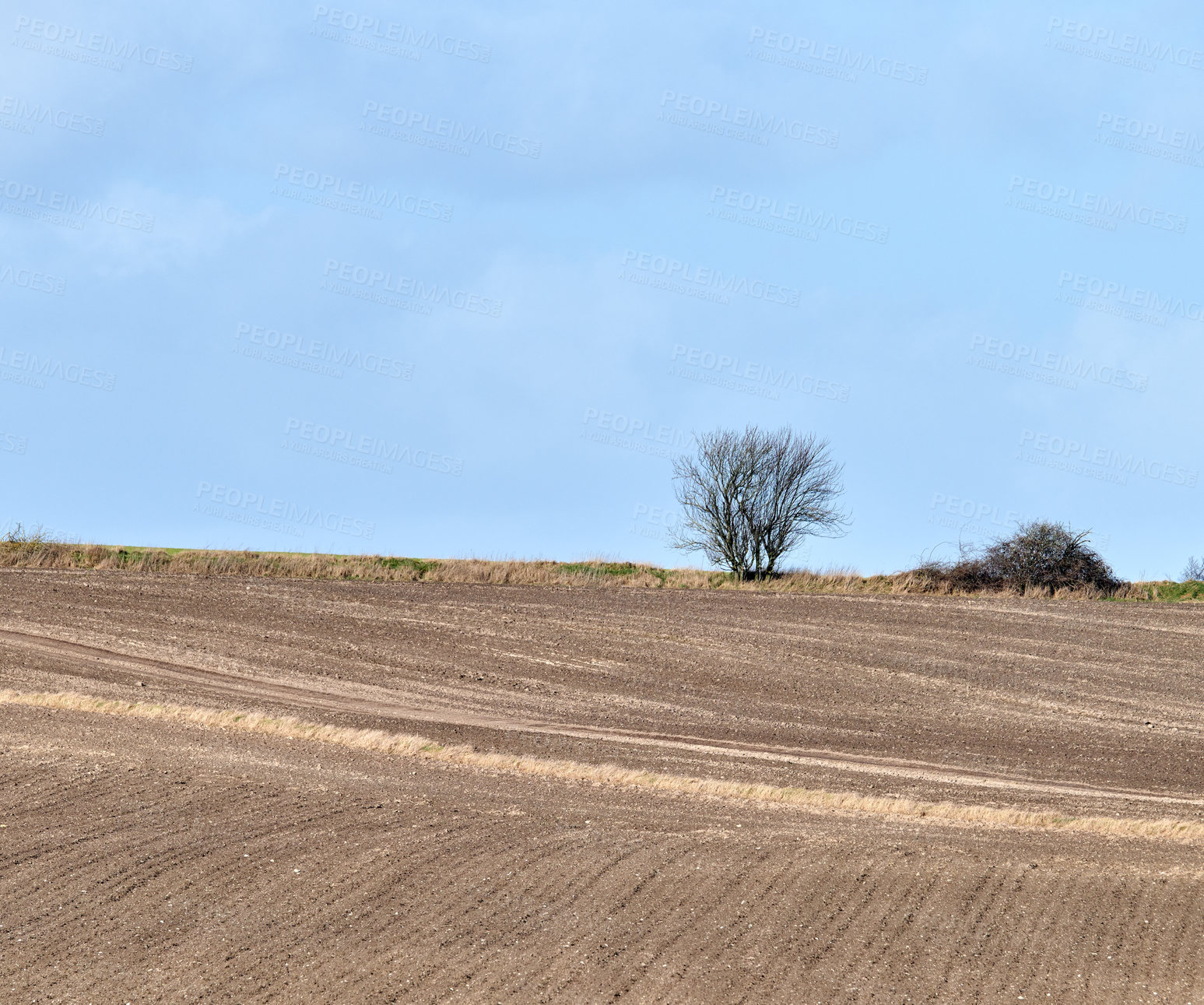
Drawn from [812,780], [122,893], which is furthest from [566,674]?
[122,893]

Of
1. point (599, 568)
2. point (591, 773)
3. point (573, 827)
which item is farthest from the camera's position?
point (599, 568)

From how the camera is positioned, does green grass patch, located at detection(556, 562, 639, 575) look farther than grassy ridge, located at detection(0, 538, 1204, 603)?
Yes

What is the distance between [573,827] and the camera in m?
12.9

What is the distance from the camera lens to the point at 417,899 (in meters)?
10.5

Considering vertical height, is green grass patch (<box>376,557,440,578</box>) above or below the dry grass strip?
above

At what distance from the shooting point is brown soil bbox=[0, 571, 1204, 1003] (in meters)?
9.29

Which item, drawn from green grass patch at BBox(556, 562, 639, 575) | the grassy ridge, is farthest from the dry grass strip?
green grass patch at BBox(556, 562, 639, 575)

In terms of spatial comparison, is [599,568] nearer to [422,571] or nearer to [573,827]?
[422,571]

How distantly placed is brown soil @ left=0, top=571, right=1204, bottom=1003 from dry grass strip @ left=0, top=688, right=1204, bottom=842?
46 cm

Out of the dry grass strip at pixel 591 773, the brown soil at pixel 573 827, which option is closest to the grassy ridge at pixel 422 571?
the brown soil at pixel 573 827

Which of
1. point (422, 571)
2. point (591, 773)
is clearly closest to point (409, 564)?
point (422, 571)

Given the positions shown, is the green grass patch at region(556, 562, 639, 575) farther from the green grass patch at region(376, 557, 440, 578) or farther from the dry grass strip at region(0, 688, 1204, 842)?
the dry grass strip at region(0, 688, 1204, 842)

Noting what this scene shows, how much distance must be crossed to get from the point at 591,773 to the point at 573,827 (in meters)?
3.71

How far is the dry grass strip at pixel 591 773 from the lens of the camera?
570 inches
